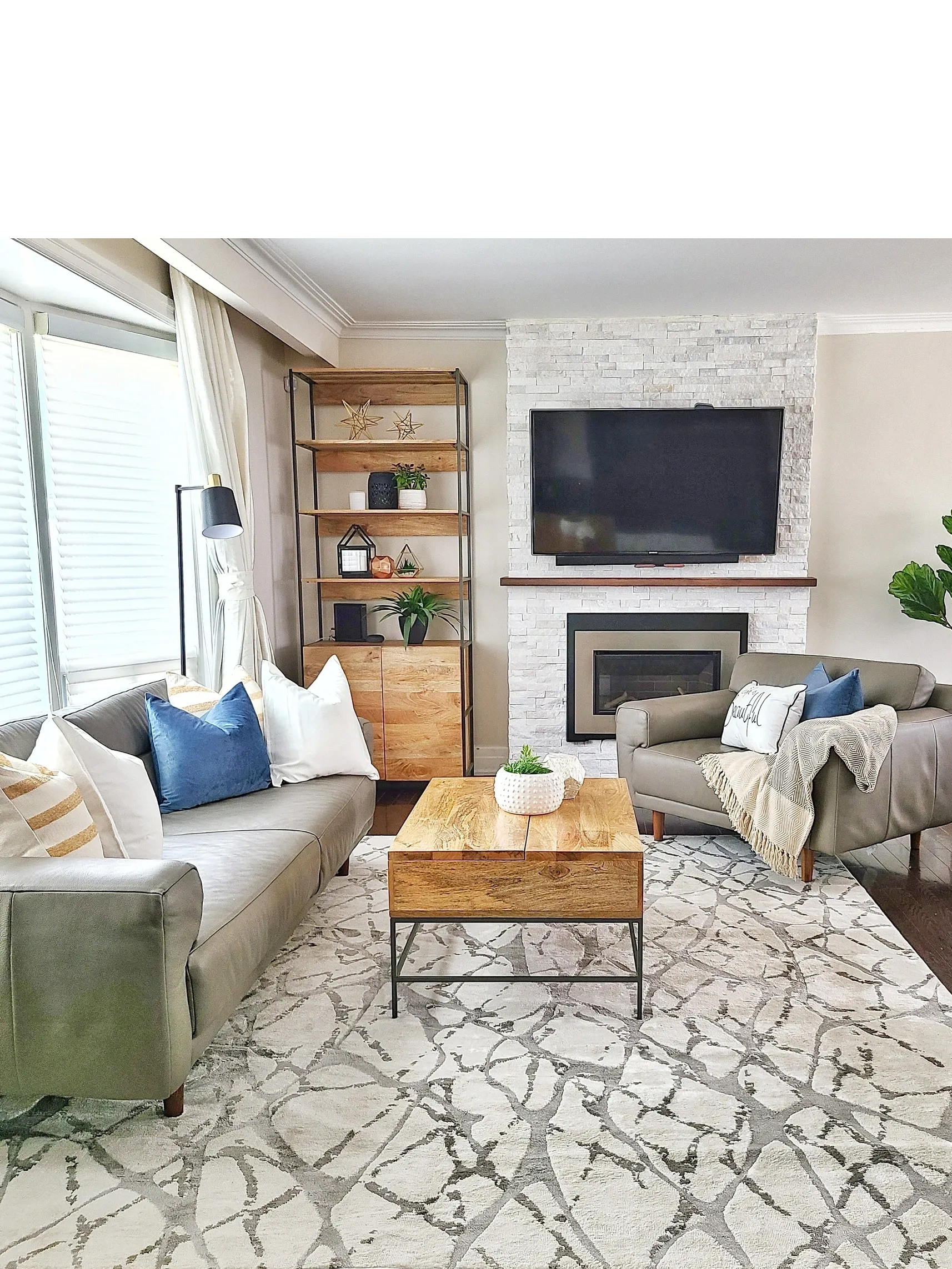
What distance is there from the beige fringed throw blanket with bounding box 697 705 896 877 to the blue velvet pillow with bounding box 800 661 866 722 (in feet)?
0.32

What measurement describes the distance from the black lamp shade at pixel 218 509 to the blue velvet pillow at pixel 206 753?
631 mm

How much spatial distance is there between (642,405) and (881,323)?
1330 millimetres

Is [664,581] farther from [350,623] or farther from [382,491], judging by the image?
[350,623]

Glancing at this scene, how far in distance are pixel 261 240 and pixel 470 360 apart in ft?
5.61

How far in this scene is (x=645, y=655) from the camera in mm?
5016

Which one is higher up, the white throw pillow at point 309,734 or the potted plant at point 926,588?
the potted plant at point 926,588

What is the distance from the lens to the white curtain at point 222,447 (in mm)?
3775

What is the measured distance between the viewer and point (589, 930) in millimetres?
3043

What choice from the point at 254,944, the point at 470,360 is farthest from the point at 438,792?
the point at 470,360

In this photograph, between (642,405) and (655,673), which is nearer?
(642,405)

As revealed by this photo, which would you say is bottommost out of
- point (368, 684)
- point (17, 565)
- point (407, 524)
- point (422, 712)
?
point (422, 712)

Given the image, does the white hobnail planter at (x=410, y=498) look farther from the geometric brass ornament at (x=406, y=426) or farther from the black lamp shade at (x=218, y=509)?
the black lamp shade at (x=218, y=509)

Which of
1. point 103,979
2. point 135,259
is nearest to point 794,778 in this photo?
point 103,979

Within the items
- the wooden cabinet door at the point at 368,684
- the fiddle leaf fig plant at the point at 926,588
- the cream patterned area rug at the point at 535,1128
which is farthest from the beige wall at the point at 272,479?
the fiddle leaf fig plant at the point at 926,588
